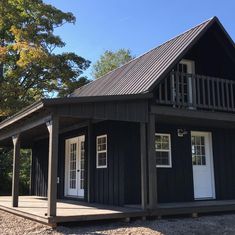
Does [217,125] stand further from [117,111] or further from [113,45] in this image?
[113,45]

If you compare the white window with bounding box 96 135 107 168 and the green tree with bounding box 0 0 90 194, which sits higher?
the green tree with bounding box 0 0 90 194

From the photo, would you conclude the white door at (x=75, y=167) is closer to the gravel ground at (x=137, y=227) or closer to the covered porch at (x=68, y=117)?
the covered porch at (x=68, y=117)

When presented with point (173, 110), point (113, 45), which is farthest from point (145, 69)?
point (113, 45)

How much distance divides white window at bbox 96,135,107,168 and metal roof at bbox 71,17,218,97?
4.63 feet

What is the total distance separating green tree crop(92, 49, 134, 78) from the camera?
45.6 m

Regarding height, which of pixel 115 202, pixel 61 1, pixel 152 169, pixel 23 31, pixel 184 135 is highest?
pixel 61 1

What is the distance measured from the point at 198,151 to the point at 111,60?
111ft

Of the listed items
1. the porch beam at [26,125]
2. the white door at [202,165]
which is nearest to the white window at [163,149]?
the white door at [202,165]

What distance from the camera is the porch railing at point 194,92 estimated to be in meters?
11.3

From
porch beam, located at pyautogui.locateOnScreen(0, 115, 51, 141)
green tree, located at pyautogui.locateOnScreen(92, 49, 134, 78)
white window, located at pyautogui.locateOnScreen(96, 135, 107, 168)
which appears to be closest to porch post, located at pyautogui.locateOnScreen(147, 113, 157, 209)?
white window, located at pyautogui.locateOnScreen(96, 135, 107, 168)

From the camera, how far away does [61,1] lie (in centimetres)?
2302

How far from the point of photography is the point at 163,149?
12.4 m

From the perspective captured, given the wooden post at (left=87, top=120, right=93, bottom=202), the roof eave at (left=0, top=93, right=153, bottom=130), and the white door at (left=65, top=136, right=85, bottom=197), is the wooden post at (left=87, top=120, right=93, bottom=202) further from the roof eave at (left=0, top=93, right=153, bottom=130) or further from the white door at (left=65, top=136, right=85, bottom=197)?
the roof eave at (left=0, top=93, right=153, bottom=130)

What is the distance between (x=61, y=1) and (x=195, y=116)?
47.4ft
